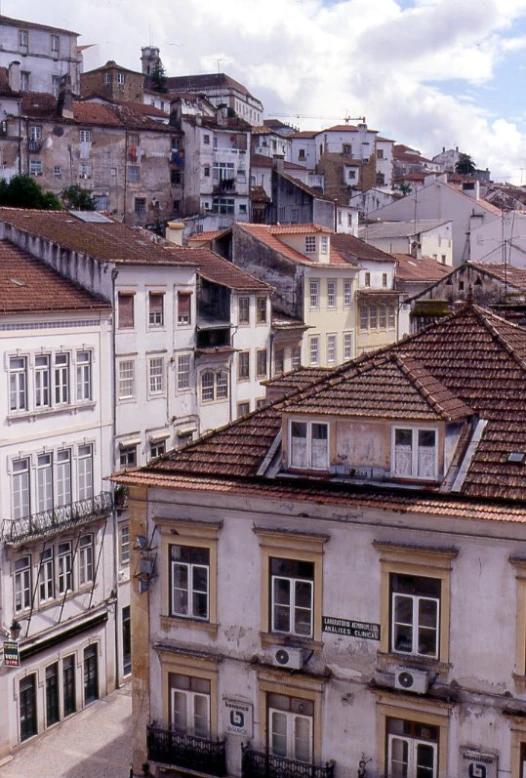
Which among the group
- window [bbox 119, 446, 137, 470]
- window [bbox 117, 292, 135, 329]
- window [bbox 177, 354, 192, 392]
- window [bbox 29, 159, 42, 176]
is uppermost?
window [bbox 29, 159, 42, 176]

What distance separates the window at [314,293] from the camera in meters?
50.1

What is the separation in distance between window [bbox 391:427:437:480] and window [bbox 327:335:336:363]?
111ft

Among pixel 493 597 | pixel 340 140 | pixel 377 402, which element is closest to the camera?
pixel 493 597

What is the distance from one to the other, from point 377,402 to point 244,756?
6.88 metres

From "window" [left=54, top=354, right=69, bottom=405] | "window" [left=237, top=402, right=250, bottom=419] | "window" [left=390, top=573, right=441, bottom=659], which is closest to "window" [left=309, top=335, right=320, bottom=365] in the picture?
A: "window" [left=237, top=402, right=250, bottom=419]

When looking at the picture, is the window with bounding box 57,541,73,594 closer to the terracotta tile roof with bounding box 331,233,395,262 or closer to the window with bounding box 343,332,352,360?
the window with bounding box 343,332,352,360

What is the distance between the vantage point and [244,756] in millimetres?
18484

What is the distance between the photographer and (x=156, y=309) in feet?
117

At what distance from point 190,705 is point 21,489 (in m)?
12.7

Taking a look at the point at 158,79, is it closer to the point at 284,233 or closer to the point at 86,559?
the point at 284,233

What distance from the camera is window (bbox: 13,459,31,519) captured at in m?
29.8

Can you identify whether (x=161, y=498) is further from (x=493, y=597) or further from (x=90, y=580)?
Answer: (x=90, y=580)

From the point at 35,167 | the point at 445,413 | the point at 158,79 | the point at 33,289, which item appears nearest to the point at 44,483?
the point at 33,289

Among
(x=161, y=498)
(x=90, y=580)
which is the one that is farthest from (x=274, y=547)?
(x=90, y=580)
